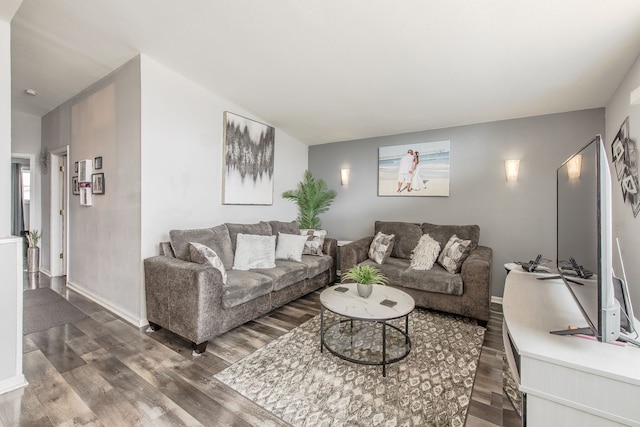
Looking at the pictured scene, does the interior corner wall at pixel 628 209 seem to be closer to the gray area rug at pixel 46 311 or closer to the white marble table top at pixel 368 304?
the white marble table top at pixel 368 304

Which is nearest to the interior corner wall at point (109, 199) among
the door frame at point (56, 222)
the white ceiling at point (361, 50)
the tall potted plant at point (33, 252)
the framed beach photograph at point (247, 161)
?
the white ceiling at point (361, 50)

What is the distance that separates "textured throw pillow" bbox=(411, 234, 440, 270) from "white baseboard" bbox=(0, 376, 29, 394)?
342cm

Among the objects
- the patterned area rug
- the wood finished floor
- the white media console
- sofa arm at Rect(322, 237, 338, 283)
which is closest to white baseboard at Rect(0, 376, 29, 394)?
the wood finished floor

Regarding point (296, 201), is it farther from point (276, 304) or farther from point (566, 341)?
→ point (566, 341)

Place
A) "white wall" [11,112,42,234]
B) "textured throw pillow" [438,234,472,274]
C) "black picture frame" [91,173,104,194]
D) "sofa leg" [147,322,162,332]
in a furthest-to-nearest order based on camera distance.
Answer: "white wall" [11,112,42,234]
"black picture frame" [91,173,104,194]
"textured throw pillow" [438,234,472,274]
"sofa leg" [147,322,162,332]

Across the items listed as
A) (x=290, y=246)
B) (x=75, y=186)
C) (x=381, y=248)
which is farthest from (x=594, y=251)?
(x=75, y=186)

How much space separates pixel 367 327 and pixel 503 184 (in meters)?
2.50

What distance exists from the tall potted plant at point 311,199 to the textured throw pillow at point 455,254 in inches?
85.2

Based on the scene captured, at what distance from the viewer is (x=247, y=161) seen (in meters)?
3.94

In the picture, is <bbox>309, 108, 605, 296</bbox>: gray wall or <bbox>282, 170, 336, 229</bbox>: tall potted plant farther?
<bbox>282, 170, 336, 229</bbox>: tall potted plant

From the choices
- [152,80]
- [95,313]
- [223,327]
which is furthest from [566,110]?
[95,313]

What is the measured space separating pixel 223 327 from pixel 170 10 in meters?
2.61

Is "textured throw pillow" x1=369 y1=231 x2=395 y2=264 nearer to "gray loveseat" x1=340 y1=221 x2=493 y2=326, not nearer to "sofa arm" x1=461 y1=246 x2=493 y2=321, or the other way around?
"gray loveseat" x1=340 y1=221 x2=493 y2=326

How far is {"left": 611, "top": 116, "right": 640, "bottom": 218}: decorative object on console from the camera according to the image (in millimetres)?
1922
